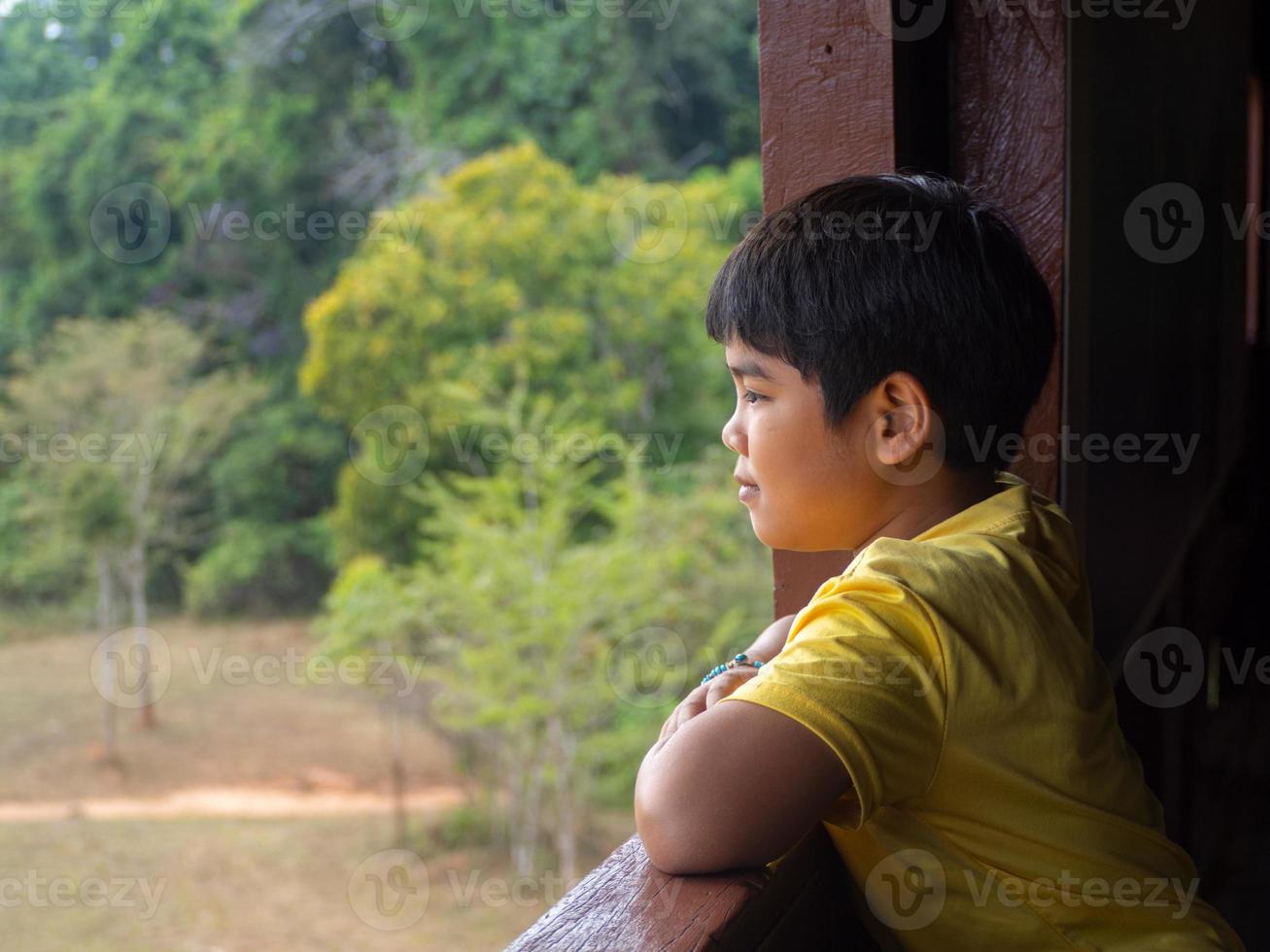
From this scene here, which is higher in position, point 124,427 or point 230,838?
point 124,427

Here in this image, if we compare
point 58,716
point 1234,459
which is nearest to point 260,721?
point 58,716

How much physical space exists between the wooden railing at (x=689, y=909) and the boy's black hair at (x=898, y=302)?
272 millimetres

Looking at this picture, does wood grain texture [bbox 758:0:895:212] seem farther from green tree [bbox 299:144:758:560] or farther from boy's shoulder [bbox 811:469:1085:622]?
green tree [bbox 299:144:758:560]

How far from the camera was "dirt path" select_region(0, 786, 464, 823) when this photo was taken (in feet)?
28.1

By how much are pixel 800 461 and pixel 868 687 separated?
0.66 feet

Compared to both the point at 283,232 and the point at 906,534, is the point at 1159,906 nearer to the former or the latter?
the point at 906,534

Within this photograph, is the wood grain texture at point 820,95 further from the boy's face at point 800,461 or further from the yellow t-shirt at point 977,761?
the yellow t-shirt at point 977,761

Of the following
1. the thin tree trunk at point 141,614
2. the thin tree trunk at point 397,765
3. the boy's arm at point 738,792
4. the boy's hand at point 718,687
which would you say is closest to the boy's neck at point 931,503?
the boy's hand at point 718,687

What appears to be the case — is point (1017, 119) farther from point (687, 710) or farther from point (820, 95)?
point (687, 710)

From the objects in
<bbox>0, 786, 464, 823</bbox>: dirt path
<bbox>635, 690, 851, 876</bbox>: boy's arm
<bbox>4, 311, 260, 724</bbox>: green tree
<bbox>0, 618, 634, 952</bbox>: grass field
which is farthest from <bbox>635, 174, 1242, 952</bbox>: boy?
<bbox>4, 311, 260, 724</bbox>: green tree

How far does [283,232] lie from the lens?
10.8 metres

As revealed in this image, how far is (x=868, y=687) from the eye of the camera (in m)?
0.64

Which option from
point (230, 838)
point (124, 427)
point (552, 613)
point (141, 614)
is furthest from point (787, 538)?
point (141, 614)

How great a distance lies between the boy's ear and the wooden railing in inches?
9.0
